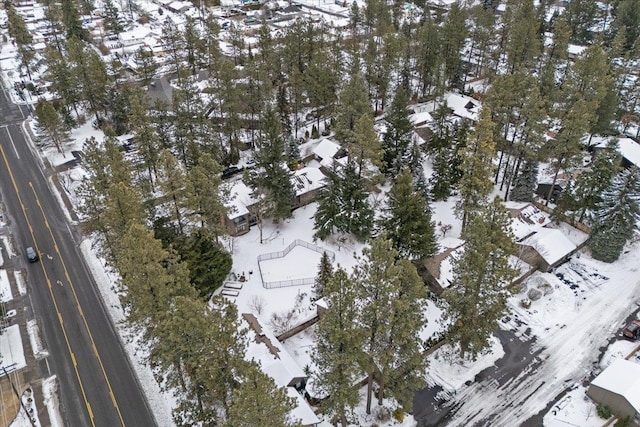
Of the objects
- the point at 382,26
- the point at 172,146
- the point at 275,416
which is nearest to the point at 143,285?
the point at 275,416

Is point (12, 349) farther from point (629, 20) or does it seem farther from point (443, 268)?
point (629, 20)

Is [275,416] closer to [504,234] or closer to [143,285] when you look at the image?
[143,285]

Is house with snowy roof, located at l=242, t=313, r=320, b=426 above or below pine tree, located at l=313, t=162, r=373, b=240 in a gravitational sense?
below

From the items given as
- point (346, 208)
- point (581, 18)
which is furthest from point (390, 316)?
point (581, 18)

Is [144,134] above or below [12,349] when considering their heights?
above

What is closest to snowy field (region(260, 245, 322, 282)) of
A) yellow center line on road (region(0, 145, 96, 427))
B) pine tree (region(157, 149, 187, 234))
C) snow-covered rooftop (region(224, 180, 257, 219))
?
snow-covered rooftop (region(224, 180, 257, 219))

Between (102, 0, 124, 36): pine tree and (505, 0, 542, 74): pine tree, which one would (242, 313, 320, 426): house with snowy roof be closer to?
(505, 0, 542, 74): pine tree
